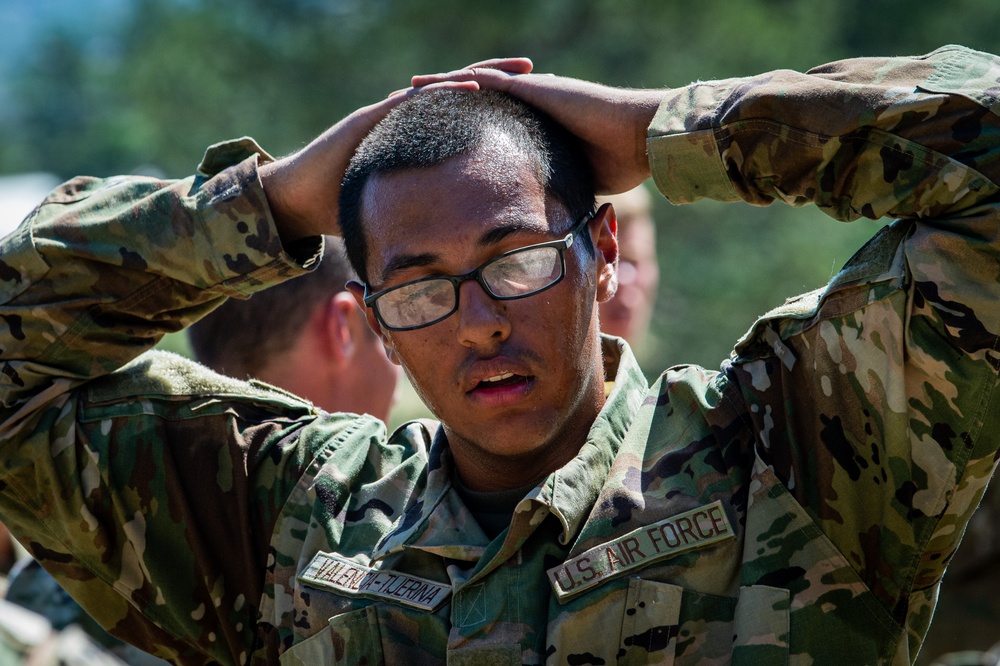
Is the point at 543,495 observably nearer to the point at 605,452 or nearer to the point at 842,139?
the point at 605,452

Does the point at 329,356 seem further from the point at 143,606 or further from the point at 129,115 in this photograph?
the point at 129,115

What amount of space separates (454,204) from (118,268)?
1.08 metres

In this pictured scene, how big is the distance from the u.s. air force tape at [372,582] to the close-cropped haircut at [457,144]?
28.1 inches

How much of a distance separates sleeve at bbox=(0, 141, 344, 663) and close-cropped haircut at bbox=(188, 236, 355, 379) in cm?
90

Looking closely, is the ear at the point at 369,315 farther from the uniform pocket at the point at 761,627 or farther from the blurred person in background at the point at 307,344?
the blurred person in background at the point at 307,344

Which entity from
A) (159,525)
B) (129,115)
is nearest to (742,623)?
(159,525)

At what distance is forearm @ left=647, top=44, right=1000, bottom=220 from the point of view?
8.13 ft

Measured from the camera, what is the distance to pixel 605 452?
290 cm

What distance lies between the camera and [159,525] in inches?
126

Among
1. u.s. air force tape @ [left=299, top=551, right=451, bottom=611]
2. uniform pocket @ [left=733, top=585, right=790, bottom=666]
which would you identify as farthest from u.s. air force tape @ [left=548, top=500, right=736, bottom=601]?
u.s. air force tape @ [left=299, top=551, right=451, bottom=611]

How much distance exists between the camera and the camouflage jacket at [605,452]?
250 cm

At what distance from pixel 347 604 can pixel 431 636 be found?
0.24m


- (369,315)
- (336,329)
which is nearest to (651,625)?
(369,315)

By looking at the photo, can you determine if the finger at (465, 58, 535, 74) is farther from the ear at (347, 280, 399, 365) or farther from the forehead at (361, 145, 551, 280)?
the ear at (347, 280, 399, 365)
